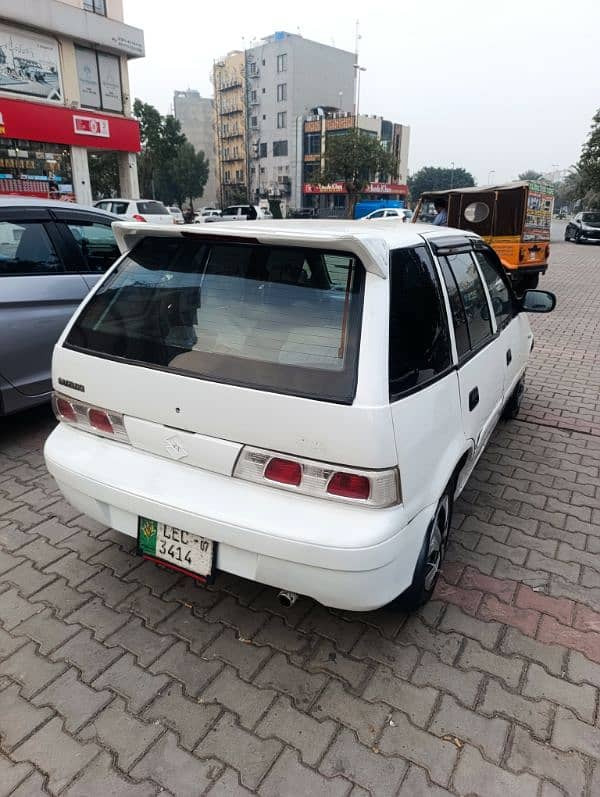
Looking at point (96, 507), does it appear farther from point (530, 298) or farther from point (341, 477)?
point (530, 298)

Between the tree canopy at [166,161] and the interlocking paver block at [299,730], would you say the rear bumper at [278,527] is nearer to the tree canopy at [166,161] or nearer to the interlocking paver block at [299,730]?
the interlocking paver block at [299,730]

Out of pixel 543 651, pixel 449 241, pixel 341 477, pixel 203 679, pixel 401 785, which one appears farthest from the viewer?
pixel 449 241

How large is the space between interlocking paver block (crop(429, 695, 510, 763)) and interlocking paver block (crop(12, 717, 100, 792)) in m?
1.22

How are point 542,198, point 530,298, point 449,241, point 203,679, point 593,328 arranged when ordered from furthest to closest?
point 542,198 < point 593,328 < point 530,298 < point 449,241 < point 203,679

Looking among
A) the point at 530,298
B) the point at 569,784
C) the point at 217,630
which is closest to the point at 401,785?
the point at 569,784

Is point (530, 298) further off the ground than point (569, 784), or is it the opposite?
point (530, 298)

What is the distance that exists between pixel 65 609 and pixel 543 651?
2.13 metres

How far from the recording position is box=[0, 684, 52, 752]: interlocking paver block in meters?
1.89

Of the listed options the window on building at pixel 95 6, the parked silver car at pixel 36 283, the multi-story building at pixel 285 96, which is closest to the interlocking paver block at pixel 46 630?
the parked silver car at pixel 36 283

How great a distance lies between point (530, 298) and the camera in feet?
13.1

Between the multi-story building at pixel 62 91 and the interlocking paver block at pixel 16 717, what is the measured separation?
65.9 feet

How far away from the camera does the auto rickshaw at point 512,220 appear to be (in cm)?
1049

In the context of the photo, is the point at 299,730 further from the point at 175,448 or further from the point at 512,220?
the point at 512,220

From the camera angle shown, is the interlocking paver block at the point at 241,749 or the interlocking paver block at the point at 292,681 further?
the interlocking paver block at the point at 292,681
